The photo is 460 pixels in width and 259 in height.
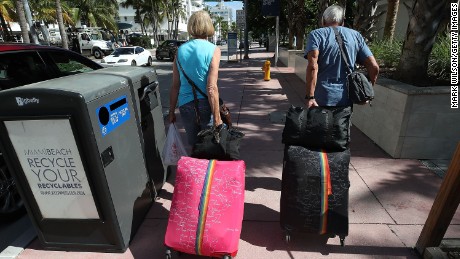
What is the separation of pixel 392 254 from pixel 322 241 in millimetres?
571

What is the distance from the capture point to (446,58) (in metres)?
4.81

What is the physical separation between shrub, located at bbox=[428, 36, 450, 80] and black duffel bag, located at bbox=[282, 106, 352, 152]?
11.4ft

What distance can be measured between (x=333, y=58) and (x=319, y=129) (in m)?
0.85

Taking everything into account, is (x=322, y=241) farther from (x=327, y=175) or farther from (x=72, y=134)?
(x=72, y=134)

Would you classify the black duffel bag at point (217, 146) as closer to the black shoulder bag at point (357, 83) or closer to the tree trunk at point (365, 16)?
the black shoulder bag at point (357, 83)

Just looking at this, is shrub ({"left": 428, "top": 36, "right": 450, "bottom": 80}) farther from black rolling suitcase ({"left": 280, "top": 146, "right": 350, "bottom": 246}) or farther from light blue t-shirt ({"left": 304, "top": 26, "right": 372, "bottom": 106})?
black rolling suitcase ({"left": 280, "top": 146, "right": 350, "bottom": 246})

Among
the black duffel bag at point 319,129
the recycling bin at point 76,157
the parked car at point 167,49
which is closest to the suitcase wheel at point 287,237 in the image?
the black duffel bag at point 319,129

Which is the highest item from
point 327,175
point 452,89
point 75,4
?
point 75,4

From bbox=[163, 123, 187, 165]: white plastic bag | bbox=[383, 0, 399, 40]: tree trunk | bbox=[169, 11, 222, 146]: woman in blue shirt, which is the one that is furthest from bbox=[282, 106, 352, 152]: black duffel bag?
bbox=[383, 0, 399, 40]: tree trunk

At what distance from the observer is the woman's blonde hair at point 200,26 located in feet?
8.48

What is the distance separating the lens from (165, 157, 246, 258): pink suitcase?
226 centimetres

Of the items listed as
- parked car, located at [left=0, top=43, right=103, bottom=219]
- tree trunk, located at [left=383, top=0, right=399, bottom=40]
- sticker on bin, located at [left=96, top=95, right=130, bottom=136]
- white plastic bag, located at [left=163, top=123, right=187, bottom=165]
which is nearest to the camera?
sticker on bin, located at [left=96, top=95, right=130, bottom=136]

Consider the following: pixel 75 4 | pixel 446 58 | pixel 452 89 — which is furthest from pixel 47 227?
pixel 75 4

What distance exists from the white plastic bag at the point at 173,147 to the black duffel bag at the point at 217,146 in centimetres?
53
